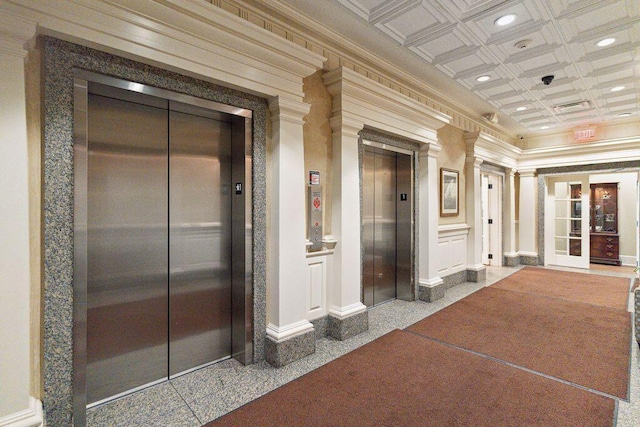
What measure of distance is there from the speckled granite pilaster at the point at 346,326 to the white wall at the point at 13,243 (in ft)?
8.37

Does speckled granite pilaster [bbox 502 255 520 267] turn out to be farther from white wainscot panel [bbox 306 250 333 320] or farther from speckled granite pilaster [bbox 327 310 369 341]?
white wainscot panel [bbox 306 250 333 320]

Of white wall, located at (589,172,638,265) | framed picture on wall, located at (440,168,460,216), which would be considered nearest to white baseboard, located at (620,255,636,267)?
white wall, located at (589,172,638,265)

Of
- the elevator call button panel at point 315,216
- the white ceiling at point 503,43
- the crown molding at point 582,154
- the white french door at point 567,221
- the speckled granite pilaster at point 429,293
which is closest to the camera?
the white ceiling at point 503,43

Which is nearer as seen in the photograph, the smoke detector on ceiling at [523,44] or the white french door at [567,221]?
the smoke detector on ceiling at [523,44]

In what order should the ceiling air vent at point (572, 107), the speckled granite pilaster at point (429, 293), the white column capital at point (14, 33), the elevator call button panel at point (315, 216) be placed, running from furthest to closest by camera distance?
the ceiling air vent at point (572, 107) → the speckled granite pilaster at point (429, 293) → the elevator call button panel at point (315, 216) → the white column capital at point (14, 33)

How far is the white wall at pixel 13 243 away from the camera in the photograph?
69.9 inches

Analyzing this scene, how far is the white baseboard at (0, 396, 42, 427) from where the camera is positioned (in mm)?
1772

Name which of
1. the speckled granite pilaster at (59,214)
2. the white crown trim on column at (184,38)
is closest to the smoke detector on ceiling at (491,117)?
the white crown trim on column at (184,38)

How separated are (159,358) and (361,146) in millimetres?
3113

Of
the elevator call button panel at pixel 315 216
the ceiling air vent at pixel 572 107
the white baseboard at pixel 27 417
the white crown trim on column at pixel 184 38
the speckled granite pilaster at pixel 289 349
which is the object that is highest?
the ceiling air vent at pixel 572 107

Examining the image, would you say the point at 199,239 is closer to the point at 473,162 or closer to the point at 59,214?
the point at 59,214

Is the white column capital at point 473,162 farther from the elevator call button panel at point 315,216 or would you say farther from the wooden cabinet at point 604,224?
the wooden cabinet at point 604,224

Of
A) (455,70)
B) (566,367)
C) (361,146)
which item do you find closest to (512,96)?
(455,70)

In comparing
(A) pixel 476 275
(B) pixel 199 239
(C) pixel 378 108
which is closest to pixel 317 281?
(B) pixel 199 239
